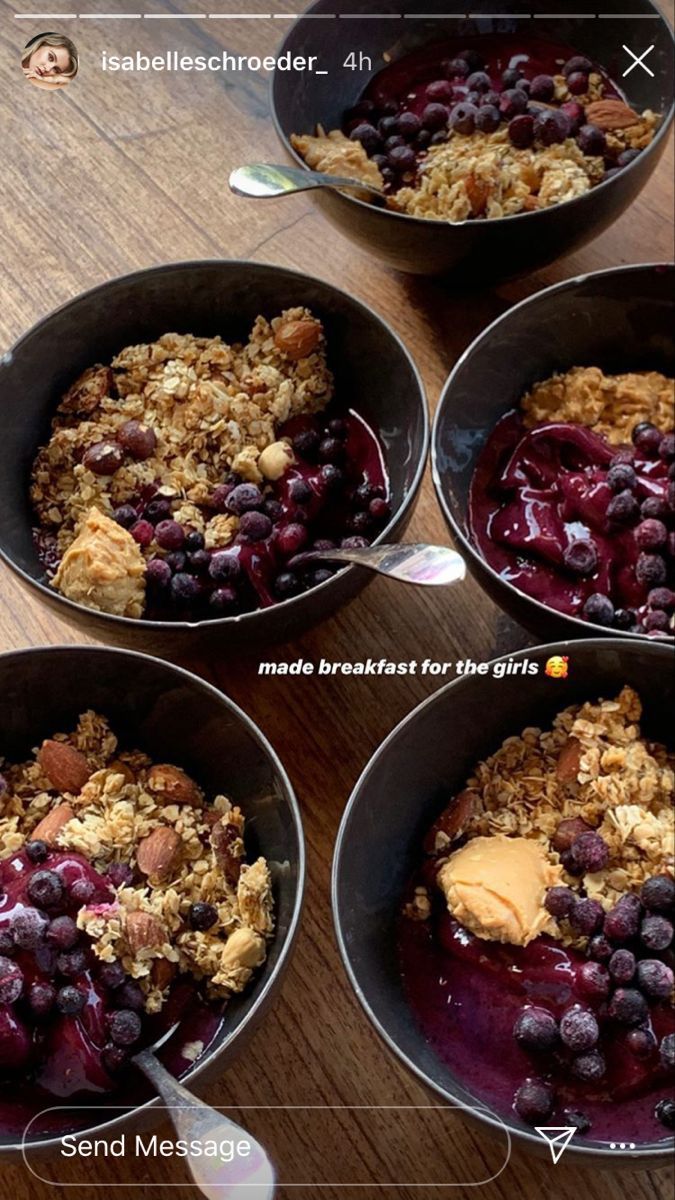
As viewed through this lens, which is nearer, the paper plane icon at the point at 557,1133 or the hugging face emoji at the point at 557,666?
the paper plane icon at the point at 557,1133

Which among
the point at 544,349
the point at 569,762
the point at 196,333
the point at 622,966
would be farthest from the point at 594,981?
the point at 196,333

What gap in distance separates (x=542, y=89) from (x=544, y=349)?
332mm

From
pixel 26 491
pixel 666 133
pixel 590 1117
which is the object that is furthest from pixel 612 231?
pixel 590 1117

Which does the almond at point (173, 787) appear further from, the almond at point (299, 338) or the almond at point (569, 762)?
the almond at point (299, 338)

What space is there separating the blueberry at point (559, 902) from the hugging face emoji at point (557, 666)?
18cm

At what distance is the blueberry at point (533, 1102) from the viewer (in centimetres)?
98

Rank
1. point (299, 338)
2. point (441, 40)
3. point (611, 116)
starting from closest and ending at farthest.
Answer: point (299, 338)
point (611, 116)
point (441, 40)

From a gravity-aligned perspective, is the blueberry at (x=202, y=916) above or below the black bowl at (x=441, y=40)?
below

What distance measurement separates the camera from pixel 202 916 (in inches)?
40.3

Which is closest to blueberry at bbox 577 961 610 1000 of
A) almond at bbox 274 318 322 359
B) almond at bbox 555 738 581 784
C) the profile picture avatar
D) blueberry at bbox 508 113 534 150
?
almond at bbox 555 738 581 784

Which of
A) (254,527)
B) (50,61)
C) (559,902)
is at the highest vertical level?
(50,61)

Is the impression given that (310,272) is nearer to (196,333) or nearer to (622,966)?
(196,333)

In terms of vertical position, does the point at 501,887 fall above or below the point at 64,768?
below

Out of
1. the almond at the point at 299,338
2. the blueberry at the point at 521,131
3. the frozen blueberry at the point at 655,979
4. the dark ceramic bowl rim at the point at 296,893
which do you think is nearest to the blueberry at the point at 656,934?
the frozen blueberry at the point at 655,979
